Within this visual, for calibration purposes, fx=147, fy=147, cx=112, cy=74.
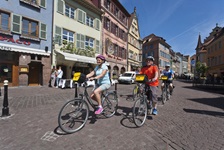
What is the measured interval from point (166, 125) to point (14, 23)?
45.9 ft

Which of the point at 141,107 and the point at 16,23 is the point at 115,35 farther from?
the point at 141,107

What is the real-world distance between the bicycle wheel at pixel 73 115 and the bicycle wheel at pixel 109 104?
951 mm

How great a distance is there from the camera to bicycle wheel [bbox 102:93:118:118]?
474 cm

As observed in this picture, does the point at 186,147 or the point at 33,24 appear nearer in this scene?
the point at 186,147

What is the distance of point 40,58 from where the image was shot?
14461mm

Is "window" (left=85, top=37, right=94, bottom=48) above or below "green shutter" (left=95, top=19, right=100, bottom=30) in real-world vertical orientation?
below

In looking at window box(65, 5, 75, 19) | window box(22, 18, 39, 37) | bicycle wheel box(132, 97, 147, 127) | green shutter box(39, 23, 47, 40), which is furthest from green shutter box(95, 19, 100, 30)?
bicycle wheel box(132, 97, 147, 127)

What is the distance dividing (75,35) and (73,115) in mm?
16094

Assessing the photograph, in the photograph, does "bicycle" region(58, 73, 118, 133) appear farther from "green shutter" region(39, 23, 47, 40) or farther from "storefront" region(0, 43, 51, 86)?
"green shutter" region(39, 23, 47, 40)

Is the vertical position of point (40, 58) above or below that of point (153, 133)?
above

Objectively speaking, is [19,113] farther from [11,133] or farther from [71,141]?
[71,141]

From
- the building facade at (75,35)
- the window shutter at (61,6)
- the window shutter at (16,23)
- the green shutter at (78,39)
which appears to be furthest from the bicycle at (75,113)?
the green shutter at (78,39)

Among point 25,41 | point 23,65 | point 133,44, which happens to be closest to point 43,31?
point 25,41

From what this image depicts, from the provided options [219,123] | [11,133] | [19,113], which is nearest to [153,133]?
[219,123]
